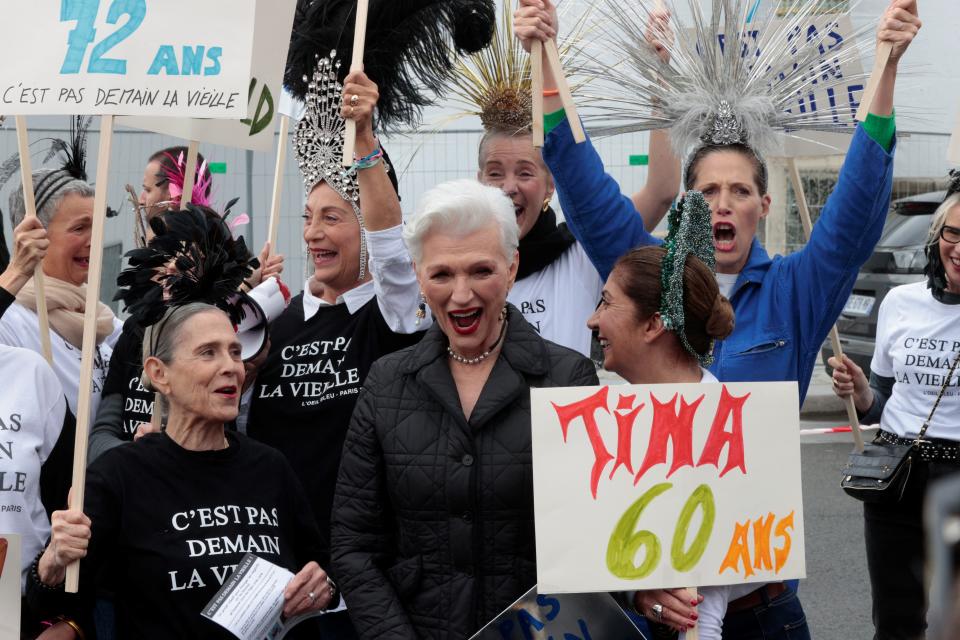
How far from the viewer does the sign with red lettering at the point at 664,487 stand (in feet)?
8.25

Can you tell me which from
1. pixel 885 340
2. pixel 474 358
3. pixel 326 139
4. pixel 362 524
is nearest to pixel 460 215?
pixel 474 358

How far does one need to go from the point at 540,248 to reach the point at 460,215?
3.19 ft

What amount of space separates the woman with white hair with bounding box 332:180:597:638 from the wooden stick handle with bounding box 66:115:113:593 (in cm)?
64

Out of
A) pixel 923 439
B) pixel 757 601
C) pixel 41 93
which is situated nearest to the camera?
pixel 757 601

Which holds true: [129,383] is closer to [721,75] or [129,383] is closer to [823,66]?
[721,75]

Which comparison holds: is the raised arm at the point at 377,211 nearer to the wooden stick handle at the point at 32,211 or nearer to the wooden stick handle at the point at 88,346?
the wooden stick handle at the point at 88,346

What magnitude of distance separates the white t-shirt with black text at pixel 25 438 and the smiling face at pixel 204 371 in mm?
299

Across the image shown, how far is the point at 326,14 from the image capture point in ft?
13.4

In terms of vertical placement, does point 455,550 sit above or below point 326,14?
below

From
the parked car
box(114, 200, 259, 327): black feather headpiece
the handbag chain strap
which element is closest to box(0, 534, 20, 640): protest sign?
box(114, 200, 259, 327): black feather headpiece

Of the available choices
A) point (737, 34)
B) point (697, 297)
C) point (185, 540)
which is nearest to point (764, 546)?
point (697, 297)

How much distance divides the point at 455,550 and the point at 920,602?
2639 mm

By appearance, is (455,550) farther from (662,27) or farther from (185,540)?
(662,27)

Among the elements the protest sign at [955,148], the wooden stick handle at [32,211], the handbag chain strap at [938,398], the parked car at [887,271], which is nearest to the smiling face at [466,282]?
the wooden stick handle at [32,211]
